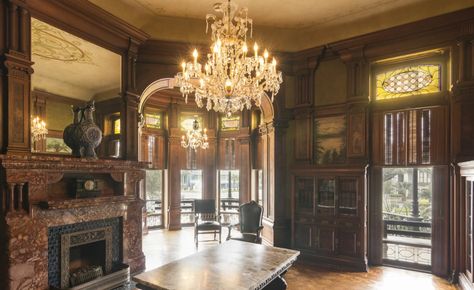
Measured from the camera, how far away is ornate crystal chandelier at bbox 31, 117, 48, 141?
350 cm

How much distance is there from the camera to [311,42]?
233 inches

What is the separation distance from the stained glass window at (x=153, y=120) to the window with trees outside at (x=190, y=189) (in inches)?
62.7

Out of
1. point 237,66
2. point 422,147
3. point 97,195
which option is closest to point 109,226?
point 97,195

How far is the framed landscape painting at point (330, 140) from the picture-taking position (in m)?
5.57

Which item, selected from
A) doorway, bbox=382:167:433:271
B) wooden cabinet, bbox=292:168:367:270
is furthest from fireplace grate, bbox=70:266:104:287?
doorway, bbox=382:167:433:271

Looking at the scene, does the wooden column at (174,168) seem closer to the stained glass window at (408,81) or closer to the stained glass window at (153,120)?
the stained glass window at (153,120)

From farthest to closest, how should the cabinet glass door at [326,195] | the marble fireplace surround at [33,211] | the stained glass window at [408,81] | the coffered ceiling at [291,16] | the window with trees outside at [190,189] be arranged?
the window with trees outside at [190,189] < the cabinet glass door at [326,195] < the stained glass window at [408,81] < the coffered ceiling at [291,16] < the marble fireplace surround at [33,211]

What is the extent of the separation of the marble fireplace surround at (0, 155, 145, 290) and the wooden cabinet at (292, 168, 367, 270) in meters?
3.50

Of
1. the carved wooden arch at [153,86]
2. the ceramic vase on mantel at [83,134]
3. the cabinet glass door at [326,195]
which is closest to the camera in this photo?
the ceramic vase on mantel at [83,134]

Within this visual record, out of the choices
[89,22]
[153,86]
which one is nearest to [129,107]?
[153,86]

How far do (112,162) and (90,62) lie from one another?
150cm

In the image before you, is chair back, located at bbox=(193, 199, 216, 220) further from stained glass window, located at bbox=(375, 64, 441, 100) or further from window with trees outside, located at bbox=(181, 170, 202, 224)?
stained glass window, located at bbox=(375, 64, 441, 100)

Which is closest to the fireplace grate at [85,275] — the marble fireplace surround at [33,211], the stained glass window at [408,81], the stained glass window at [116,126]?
the marble fireplace surround at [33,211]

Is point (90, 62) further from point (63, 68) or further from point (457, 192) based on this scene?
point (457, 192)
